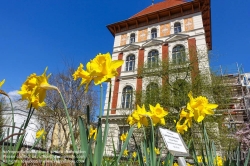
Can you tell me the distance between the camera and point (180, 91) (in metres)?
9.41

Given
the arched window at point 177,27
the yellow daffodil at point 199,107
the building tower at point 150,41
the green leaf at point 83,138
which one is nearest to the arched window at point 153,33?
the building tower at point 150,41

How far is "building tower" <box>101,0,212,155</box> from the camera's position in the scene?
13.1 meters

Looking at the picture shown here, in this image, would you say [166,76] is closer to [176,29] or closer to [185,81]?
[185,81]

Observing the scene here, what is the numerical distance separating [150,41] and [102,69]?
573 inches

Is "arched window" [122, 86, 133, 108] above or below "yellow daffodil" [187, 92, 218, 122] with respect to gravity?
above

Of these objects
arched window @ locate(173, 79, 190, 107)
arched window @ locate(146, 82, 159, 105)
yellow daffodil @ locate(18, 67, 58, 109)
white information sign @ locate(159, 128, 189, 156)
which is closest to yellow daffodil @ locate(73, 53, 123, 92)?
yellow daffodil @ locate(18, 67, 58, 109)

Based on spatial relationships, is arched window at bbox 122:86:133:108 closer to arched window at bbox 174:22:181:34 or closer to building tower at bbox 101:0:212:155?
building tower at bbox 101:0:212:155

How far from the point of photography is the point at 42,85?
1.04m

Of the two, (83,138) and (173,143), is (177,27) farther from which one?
(83,138)

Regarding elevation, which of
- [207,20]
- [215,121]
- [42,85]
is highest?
[207,20]

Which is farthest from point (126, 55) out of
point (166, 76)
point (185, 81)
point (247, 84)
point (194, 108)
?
point (194, 108)

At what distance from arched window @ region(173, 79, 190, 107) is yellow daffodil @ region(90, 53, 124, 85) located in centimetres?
815

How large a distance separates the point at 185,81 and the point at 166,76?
119 centimetres

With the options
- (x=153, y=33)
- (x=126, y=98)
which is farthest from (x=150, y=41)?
(x=126, y=98)
